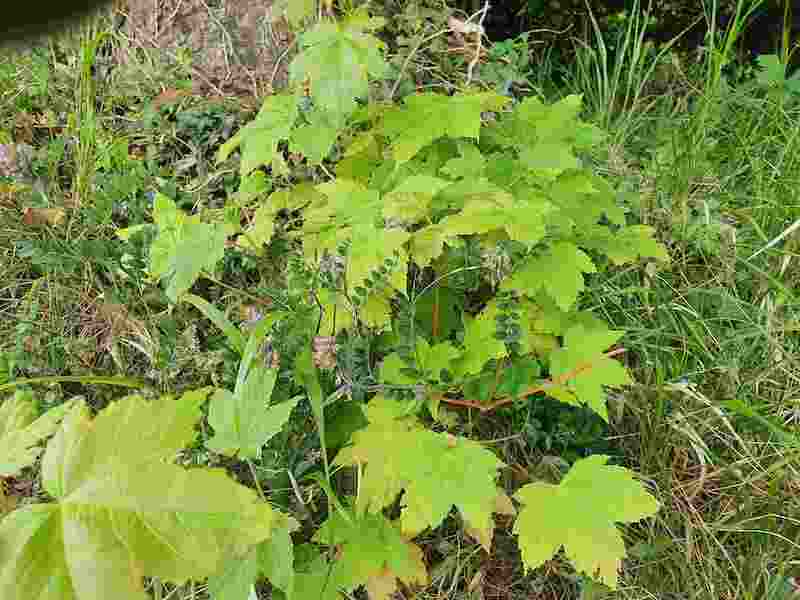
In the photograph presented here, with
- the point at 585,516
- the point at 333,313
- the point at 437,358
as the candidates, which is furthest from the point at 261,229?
the point at 585,516

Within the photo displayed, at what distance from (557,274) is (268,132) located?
73cm

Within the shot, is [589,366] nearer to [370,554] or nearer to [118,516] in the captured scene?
[370,554]

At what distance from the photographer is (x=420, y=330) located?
1.58 meters

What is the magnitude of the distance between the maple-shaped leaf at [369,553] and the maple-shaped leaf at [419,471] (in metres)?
0.04

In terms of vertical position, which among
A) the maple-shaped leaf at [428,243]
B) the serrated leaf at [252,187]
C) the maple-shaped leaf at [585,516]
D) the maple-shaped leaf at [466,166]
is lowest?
the maple-shaped leaf at [585,516]

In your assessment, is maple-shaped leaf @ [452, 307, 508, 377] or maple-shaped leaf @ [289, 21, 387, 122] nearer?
maple-shaped leaf @ [452, 307, 508, 377]

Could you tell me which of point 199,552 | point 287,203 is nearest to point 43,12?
point 199,552

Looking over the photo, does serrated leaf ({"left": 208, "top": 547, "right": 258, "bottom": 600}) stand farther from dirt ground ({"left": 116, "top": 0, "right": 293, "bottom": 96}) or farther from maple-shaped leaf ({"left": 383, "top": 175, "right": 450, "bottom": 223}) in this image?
dirt ground ({"left": 116, "top": 0, "right": 293, "bottom": 96})

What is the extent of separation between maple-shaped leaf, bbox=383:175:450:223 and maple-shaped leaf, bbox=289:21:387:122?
23 centimetres

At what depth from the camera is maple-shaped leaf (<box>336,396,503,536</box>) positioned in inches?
47.1

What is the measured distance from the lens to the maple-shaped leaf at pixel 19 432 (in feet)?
2.93

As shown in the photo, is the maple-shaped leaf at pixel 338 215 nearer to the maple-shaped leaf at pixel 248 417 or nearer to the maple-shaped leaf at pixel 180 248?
the maple-shaped leaf at pixel 180 248

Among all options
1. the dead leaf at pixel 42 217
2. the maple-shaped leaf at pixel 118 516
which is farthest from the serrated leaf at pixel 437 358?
the dead leaf at pixel 42 217

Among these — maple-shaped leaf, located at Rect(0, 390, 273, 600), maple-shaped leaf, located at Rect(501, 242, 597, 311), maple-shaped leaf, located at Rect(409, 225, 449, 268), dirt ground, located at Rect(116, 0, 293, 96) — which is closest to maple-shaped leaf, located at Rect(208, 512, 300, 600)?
maple-shaped leaf, located at Rect(0, 390, 273, 600)
